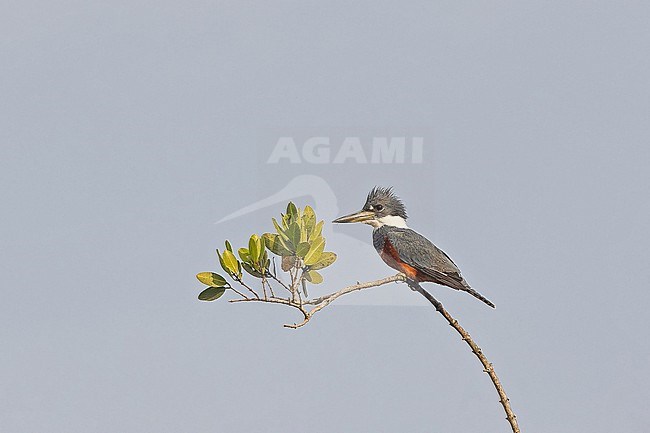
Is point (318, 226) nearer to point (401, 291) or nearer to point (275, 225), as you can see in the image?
point (275, 225)

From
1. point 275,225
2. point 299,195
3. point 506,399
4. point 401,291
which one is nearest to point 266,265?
point 275,225

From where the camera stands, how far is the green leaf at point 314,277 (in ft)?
13.8

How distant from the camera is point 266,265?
13.4 feet

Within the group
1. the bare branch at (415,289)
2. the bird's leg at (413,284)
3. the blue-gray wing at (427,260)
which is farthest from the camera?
the bird's leg at (413,284)

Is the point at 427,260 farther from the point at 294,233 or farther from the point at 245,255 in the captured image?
the point at 245,255

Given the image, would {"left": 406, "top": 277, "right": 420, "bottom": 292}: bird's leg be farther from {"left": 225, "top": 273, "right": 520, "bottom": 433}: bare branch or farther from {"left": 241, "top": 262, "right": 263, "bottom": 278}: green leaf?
{"left": 241, "top": 262, "right": 263, "bottom": 278}: green leaf

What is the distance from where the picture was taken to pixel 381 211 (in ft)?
14.8

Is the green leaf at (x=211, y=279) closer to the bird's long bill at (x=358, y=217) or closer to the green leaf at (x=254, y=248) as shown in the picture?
the green leaf at (x=254, y=248)

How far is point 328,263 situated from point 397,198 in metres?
0.59

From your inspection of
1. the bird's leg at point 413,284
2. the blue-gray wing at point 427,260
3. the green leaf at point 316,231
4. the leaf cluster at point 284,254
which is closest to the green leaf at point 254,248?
the leaf cluster at point 284,254

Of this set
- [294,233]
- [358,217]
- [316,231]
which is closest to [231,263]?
[294,233]

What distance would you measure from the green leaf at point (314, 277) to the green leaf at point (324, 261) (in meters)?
0.05

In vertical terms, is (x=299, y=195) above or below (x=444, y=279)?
above

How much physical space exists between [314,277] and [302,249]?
0.75ft
